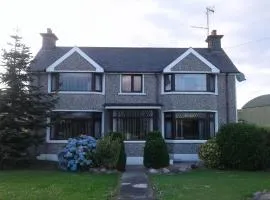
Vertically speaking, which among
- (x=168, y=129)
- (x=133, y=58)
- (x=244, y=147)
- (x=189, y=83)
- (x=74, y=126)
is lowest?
(x=244, y=147)

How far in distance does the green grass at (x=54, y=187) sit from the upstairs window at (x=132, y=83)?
11.5 meters

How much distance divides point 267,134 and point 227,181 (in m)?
6.96

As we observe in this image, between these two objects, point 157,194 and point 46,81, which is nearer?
point 157,194

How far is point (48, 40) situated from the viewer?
34.4 metres

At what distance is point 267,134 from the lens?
82.3 ft

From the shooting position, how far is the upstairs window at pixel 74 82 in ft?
101

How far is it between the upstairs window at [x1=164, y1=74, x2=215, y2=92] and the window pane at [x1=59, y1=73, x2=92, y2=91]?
17.9 feet

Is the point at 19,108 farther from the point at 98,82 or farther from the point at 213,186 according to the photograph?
the point at 213,186

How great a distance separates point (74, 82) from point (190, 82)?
7664 millimetres

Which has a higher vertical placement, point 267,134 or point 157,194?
point 267,134

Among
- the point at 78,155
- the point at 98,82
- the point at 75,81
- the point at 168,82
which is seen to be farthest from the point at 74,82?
the point at 78,155

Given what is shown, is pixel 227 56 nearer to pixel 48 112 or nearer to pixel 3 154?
pixel 48 112

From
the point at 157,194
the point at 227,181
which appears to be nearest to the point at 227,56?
the point at 227,181

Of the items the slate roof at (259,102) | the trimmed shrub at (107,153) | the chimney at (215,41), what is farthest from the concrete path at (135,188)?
the slate roof at (259,102)
